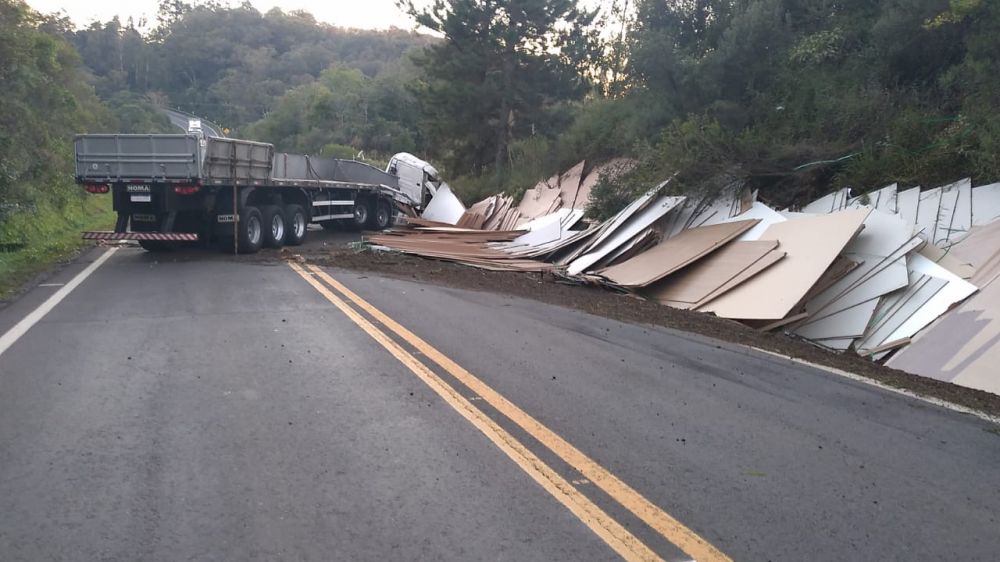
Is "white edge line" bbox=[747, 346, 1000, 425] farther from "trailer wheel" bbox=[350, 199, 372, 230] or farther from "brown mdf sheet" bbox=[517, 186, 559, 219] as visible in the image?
"trailer wheel" bbox=[350, 199, 372, 230]

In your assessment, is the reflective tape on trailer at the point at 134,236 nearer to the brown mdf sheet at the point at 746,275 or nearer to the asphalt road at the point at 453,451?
the asphalt road at the point at 453,451

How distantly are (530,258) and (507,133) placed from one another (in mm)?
15633

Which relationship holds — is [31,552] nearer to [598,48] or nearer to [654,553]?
[654,553]

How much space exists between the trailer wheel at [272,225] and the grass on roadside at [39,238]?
4.00m

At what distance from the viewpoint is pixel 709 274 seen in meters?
12.3

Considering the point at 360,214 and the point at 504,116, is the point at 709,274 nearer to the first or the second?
the point at 360,214

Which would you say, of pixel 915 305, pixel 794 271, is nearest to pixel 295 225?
pixel 794 271

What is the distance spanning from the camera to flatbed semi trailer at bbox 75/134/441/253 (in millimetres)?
15797

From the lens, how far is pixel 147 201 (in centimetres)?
1602

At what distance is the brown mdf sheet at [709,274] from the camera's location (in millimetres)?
11836

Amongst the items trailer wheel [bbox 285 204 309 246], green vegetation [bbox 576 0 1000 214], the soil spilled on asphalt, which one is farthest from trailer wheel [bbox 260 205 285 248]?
green vegetation [bbox 576 0 1000 214]

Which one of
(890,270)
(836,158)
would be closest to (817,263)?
(890,270)

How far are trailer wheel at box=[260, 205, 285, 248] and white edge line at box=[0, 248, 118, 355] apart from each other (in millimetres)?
4001

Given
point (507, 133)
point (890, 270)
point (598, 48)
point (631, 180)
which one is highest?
point (598, 48)
